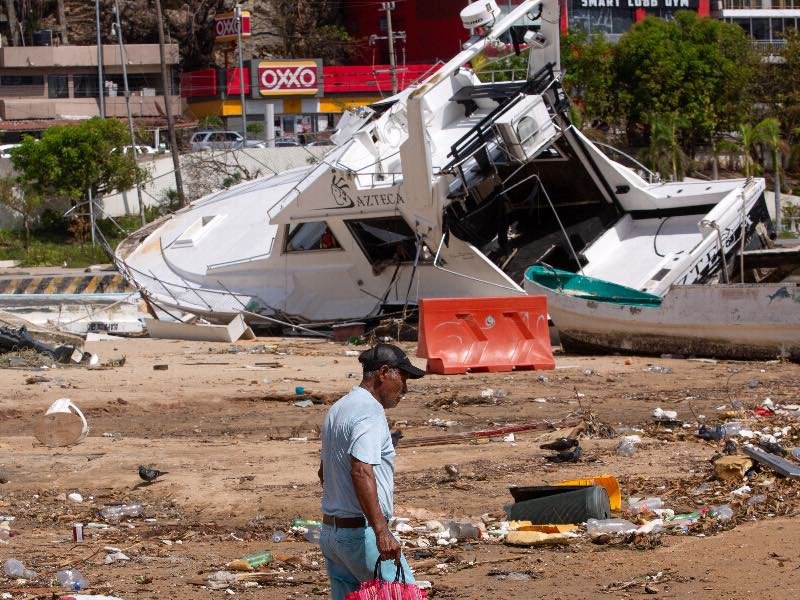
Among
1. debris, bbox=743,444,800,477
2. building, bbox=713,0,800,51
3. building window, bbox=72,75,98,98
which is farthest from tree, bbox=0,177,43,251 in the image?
building, bbox=713,0,800,51

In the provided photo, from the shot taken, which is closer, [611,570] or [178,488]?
[611,570]

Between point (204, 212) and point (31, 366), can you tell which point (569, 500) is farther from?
point (204, 212)

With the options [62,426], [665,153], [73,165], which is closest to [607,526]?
[62,426]

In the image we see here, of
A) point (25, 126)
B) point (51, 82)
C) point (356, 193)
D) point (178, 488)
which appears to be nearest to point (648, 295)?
point (356, 193)

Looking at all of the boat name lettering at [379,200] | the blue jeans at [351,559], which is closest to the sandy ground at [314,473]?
the blue jeans at [351,559]

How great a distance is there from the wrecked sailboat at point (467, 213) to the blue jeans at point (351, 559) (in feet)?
41.6

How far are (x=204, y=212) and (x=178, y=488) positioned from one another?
14299 mm

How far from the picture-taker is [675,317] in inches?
638

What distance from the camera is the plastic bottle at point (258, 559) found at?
7.18 m

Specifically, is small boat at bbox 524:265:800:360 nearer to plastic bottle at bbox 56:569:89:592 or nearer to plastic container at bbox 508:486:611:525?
plastic container at bbox 508:486:611:525

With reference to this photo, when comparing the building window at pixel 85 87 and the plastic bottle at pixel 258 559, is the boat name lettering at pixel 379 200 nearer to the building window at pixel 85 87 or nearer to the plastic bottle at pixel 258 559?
the plastic bottle at pixel 258 559

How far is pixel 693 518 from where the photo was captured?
7855 mm

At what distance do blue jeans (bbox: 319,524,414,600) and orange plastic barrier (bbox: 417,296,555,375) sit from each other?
1032cm

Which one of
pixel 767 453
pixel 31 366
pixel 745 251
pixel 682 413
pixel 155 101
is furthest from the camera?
pixel 155 101
